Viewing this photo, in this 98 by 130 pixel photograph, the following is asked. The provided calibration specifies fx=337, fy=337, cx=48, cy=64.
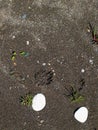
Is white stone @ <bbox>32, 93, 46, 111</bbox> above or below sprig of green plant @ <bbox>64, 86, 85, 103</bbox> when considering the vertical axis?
below

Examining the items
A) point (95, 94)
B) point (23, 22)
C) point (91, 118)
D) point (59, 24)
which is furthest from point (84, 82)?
point (23, 22)

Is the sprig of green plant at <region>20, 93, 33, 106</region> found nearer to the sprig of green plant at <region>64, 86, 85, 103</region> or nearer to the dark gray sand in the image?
the dark gray sand

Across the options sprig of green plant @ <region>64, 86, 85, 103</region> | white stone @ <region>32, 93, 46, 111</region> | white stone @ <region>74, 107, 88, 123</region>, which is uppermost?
sprig of green plant @ <region>64, 86, 85, 103</region>

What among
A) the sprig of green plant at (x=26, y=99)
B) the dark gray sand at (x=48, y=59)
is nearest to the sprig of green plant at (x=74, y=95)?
the dark gray sand at (x=48, y=59)

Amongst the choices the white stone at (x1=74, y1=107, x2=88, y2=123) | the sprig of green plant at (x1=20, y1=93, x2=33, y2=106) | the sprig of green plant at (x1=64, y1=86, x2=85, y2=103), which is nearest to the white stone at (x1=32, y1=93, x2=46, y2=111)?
the sprig of green plant at (x1=20, y1=93, x2=33, y2=106)

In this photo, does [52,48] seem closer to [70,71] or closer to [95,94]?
[70,71]

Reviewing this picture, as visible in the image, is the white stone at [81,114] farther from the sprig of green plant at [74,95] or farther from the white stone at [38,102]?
the white stone at [38,102]
